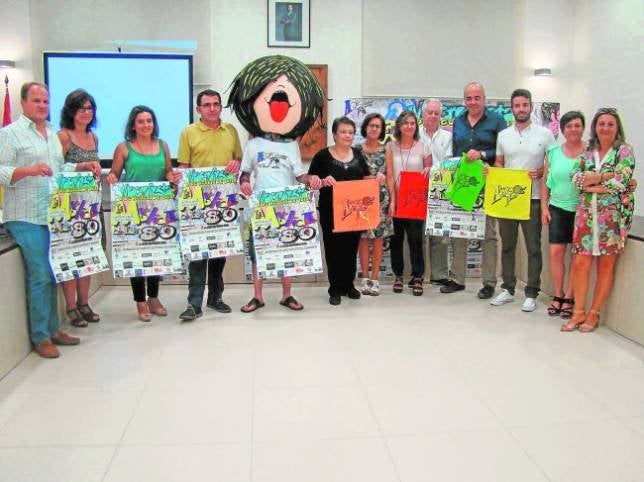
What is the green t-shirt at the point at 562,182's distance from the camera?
384 cm

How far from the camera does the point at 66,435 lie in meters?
2.49

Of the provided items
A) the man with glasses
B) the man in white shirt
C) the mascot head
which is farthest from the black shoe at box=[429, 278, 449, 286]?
the man with glasses

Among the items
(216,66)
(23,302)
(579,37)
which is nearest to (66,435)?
(23,302)

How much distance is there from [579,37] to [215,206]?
14.7ft

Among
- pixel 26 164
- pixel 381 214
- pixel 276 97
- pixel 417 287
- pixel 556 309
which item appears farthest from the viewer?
pixel 417 287

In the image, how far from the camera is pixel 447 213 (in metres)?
4.48

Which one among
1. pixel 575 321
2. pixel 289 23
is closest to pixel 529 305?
pixel 575 321

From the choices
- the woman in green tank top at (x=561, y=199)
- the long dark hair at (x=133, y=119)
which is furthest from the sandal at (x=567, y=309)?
the long dark hair at (x=133, y=119)

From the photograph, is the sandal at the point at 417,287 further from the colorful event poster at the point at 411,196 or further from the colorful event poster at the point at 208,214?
the colorful event poster at the point at 208,214

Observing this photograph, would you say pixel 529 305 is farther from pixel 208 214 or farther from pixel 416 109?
pixel 416 109

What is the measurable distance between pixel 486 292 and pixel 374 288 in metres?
0.83

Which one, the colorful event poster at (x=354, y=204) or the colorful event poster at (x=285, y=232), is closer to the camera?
the colorful event poster at (x=285, y=232)

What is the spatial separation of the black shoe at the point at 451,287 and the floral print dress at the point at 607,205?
124cm

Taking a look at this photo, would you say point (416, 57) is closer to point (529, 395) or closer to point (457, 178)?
point (457, 178)
